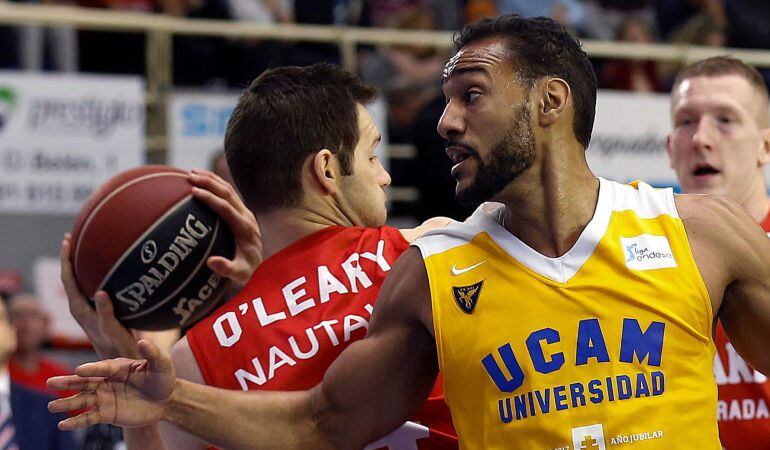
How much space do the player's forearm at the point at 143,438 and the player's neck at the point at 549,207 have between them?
4.85ft

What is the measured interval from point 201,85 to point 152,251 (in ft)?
18.5

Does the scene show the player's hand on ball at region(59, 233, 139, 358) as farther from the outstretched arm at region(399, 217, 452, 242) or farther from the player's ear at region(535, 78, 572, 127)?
the player's ear at region(535, 78, 572, 127)

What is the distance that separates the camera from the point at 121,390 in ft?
9.65

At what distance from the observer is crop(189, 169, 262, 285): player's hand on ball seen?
3.84 metres

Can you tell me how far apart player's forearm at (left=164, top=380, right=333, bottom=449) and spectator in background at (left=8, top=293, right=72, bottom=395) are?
4987 millimetres

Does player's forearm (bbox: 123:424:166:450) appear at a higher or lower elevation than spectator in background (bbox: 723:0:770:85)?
lower

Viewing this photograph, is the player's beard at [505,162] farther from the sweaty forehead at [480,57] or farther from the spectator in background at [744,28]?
the spectator in background at [744,28]

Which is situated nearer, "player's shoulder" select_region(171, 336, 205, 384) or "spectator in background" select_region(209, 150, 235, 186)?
"player's shoulder" select_region(171, 336, 205, 384)

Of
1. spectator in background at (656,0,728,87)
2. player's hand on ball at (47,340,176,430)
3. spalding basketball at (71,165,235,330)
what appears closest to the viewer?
player's hand on ball at (47,340,176,430)

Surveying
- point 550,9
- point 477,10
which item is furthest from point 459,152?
point 550,9

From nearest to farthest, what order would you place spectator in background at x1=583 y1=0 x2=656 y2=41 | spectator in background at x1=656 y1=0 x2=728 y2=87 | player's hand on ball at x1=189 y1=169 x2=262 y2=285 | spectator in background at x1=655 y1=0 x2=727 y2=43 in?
player's hand on ball at x1=189 y1=169 x2=262 y2=285 → spectator in background at x1=656 y1=0 x2=728 y2=87 → spectator in background at x1=655 y1=0 x2=727 y2=43 → spectator in background at x1=583 y1=0 x2=656 y2=41

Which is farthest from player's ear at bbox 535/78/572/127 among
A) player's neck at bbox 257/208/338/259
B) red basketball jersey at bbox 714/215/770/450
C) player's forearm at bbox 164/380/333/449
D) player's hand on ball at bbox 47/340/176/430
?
red basketball jersey at bbox 714/215/770/450

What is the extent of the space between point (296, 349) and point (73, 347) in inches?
208

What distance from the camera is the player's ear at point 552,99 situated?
3109mm
